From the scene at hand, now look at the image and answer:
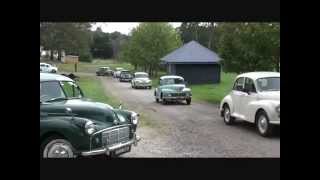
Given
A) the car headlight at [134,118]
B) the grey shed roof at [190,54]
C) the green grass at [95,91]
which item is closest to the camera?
the car headlight at [134,118]

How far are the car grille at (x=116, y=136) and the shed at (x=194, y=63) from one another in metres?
1.57

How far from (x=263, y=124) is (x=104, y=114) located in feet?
8.39

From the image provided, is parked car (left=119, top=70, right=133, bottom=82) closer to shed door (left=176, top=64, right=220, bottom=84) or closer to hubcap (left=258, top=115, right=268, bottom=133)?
shed door (left=176, top=64, right=220, bottom=84)

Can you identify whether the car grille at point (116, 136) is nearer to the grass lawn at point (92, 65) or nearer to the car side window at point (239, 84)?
the grass lawn at point (92, 65)

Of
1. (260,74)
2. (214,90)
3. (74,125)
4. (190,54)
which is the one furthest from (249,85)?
(74,125)

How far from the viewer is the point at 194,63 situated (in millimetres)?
9156

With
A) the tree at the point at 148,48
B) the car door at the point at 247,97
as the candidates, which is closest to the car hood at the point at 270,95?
the car door at the point at 247,97

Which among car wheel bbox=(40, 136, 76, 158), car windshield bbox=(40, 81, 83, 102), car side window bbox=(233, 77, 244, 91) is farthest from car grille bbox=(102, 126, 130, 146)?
car side window bbox=(233, 77, 244, 91)

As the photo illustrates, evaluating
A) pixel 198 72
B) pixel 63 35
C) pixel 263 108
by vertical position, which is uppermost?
pixel 63 35

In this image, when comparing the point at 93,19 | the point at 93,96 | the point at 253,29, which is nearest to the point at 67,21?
the point at 93,19

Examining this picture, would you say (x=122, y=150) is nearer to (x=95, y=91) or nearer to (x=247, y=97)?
(x=95, y=91)

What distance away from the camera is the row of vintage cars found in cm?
750

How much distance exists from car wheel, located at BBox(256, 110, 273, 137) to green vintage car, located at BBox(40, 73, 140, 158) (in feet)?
6.87

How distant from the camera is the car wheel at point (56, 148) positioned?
7584 millimetres
